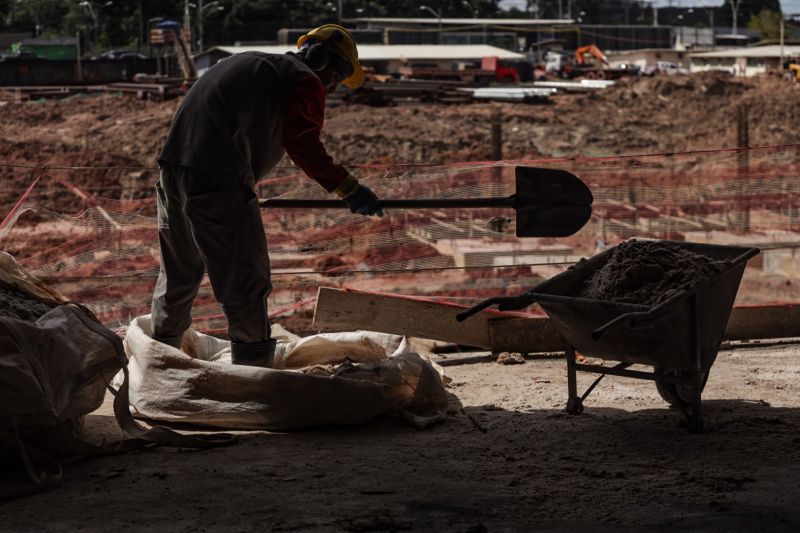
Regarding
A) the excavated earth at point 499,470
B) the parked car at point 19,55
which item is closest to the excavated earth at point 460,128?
the parked car at point 19,55

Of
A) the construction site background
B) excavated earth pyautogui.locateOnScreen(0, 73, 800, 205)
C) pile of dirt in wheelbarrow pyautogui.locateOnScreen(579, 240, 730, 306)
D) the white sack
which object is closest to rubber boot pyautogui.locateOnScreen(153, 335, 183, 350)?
the white sack

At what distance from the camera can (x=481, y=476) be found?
443 centimetres

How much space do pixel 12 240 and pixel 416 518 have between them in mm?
12115

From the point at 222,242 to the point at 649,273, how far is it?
6.59 feet

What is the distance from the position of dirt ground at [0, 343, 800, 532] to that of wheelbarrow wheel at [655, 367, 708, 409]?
0.10 metres

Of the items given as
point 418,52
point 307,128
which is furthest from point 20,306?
point 418,52

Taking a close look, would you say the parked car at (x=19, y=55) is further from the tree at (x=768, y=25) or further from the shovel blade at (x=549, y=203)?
the tree at (x=768, y=25)

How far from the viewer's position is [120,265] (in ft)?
32.1

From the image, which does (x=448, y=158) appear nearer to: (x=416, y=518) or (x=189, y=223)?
(x=189, y=223)

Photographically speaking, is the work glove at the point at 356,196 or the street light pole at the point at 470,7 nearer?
the work glove at the point at 356,196

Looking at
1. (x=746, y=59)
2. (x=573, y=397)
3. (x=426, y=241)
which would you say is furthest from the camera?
(x=746, y=59)

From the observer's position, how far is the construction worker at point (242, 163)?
5.14 m

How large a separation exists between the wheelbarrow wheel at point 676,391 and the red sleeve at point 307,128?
185cm

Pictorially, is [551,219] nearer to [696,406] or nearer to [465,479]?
[696,406]
